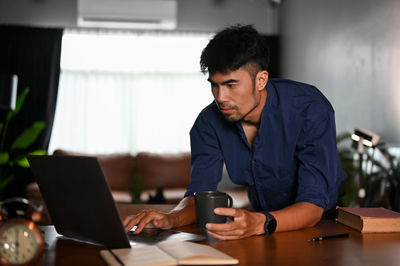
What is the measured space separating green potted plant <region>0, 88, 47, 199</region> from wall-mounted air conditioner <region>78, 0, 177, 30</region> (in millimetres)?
1277

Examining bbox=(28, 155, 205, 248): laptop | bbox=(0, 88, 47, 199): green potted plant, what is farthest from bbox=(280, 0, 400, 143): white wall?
bbox=(0, 88, 47, 199): green potted plant

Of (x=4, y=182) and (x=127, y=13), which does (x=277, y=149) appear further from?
(x=127, y=13)

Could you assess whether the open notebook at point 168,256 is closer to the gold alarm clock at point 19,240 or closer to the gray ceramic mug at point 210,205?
the gold alarm clock at point 19,240

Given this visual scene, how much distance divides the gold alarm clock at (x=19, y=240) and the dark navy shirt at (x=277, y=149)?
2.74 feet

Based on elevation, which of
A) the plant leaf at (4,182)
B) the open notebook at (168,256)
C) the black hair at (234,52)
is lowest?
the plant leaf at (4,182)

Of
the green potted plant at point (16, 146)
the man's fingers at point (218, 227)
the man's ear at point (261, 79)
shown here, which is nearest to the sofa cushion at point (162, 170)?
the green potted plant at point (16, 146)

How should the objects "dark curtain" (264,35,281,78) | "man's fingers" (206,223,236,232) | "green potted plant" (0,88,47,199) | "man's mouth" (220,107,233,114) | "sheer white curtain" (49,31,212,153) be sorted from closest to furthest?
1. "man's fingers" (206,223,236,232)
2. "man's mouth" (220,107,233,114)
3. "green potted plant" (0,88,47,199)
4. "sheer white curtain" (49,31,212,153)
5. "dark curtain" (264,35,281,78)

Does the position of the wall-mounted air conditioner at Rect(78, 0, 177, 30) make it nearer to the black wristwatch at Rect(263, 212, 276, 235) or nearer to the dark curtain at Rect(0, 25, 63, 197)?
the dark curtain at Rect(0, 25, 63, 197)

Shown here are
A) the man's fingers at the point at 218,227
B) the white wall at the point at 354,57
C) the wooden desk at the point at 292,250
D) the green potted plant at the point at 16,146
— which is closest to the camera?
the wooden desk at the point at 292,250

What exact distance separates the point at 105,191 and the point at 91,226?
162 millimetres

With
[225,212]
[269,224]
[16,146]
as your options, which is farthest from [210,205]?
[16,146]

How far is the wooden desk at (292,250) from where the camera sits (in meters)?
1.02

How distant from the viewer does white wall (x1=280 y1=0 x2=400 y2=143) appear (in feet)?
12.1

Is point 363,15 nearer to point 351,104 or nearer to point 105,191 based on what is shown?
point 351,104
